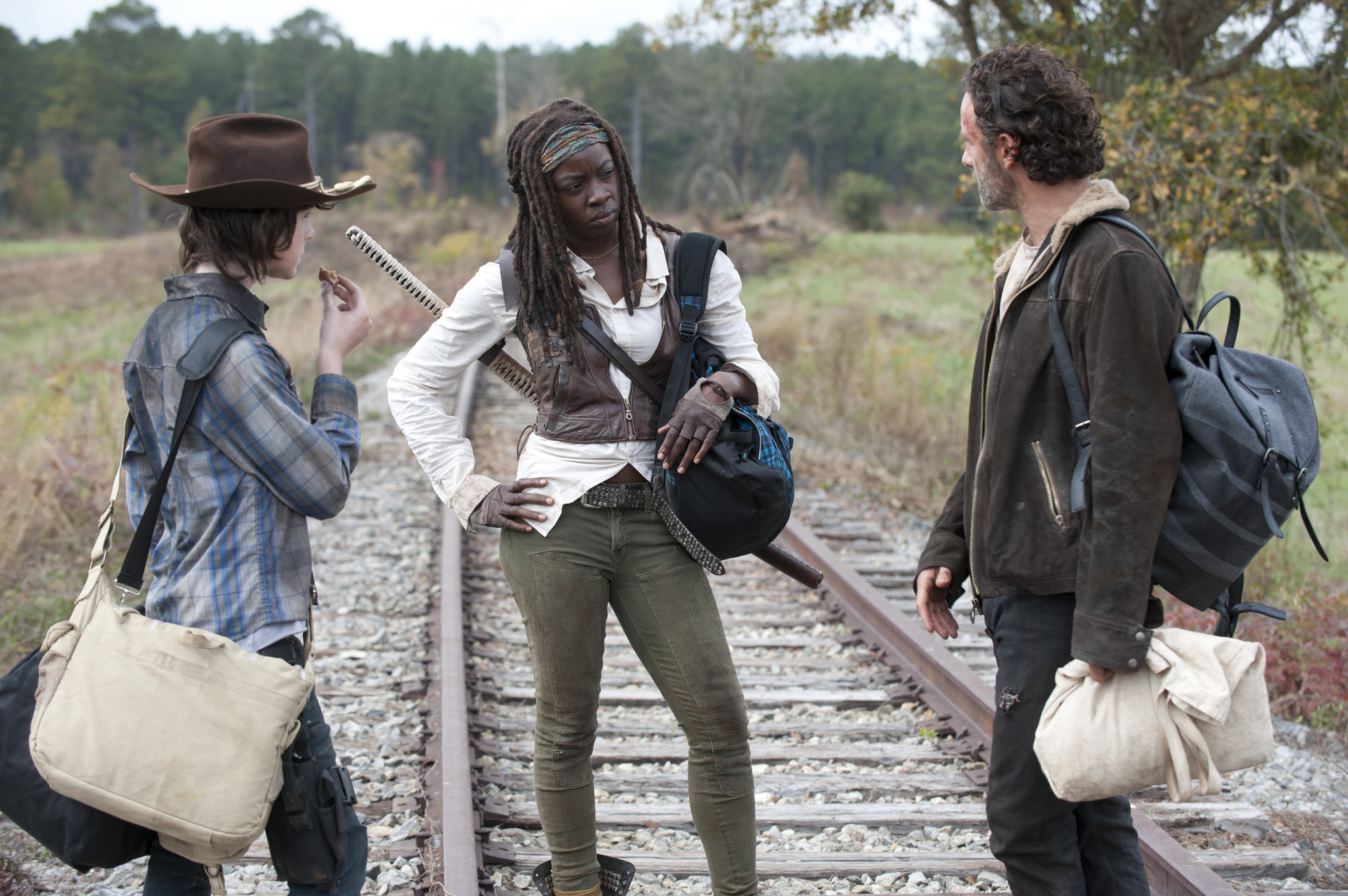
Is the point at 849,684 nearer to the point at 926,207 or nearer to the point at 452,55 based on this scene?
the point at 926,207

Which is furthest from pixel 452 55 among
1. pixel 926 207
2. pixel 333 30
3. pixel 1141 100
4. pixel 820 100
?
pixel 1141 100

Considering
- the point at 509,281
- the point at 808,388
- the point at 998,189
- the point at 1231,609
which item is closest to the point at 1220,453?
the point at 1231,609

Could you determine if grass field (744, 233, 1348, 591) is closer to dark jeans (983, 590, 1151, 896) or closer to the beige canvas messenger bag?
dark jeans (983, 590, 1151, 896)

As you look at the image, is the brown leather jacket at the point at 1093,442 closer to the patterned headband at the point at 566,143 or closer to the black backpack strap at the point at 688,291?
the black backpack strap at the point at 688,291

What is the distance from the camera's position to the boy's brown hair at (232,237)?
2.32 m

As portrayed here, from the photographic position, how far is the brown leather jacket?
2045mm

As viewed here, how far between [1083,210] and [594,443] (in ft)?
4.02

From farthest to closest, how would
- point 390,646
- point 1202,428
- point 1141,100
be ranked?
point 1141,100 → point 390,646 → point 1202,428

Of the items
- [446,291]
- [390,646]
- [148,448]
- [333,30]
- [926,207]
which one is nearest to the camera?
[148,448]

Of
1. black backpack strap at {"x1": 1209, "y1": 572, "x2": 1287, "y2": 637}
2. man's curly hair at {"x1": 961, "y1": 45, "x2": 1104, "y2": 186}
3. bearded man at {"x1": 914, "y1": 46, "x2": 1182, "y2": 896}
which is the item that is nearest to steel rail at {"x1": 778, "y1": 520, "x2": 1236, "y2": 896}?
bearded man at {"x1": 914, "y1": 46, "x2": 1182, "y2": 896}

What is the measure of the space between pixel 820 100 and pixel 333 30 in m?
42.7

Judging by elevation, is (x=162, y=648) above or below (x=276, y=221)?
below

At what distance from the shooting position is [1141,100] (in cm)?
740

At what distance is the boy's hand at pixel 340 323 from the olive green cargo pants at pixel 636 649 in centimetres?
61
